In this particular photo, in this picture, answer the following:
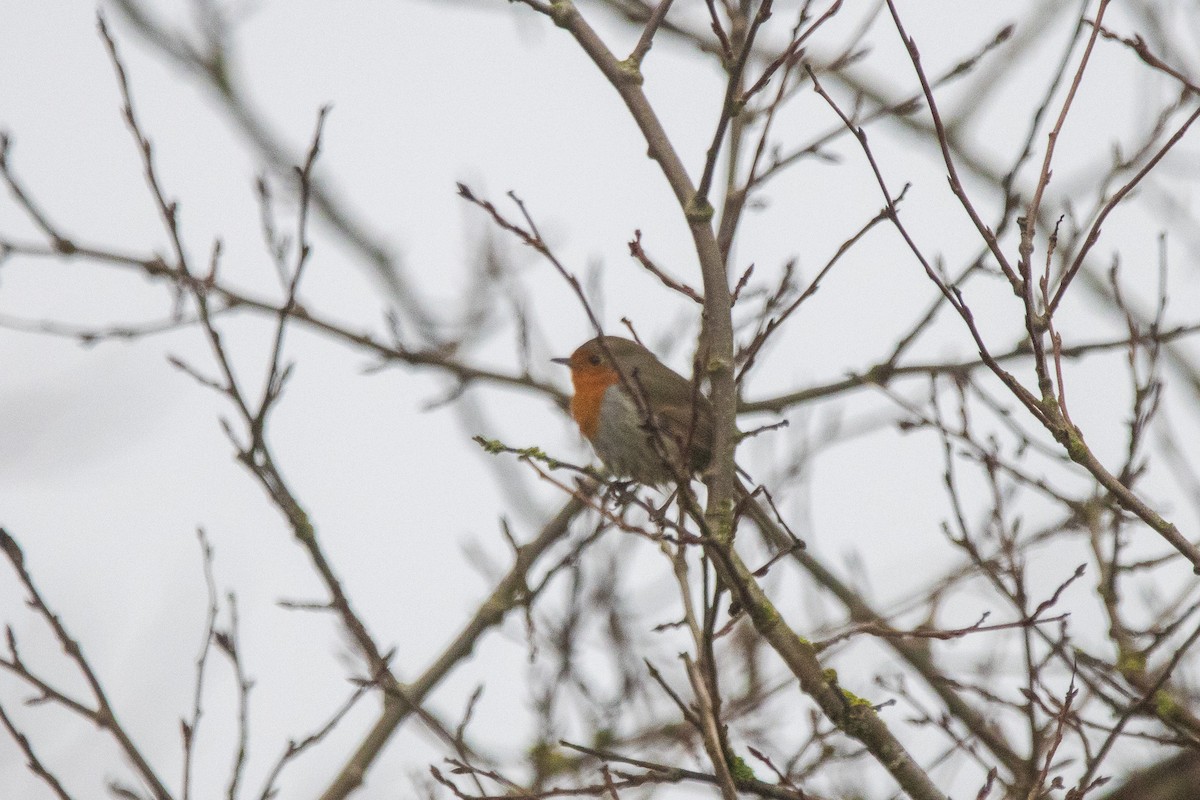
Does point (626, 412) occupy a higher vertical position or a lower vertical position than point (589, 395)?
lower

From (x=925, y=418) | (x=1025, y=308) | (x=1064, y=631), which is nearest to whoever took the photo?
(x=1025, y=308)

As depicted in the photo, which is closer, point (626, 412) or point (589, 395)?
point (626, 412)

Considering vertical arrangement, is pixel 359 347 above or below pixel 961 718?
above

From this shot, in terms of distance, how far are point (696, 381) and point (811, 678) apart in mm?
986

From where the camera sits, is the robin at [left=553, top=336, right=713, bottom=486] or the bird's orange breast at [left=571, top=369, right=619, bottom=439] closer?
the robin at [left=553, top=336, right=713, bottom=486]

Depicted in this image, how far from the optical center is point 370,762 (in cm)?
492

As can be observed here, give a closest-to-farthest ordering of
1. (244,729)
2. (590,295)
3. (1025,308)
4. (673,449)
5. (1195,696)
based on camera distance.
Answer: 1. (1025,308)
2. (244,729)
3. (673,449)
4. (1195,696)
5. (590,295)

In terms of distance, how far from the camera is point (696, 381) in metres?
2.75

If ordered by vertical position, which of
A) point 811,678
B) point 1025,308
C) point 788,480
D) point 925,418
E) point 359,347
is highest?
point 359,347

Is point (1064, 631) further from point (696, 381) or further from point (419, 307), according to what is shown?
point (419, 307)

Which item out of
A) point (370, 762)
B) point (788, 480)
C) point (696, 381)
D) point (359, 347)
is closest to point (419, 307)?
point (359, 347)

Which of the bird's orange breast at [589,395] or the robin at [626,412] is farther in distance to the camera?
the bird's orange breast at [589,395]

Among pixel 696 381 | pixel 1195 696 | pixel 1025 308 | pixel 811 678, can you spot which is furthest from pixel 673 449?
pixel 1195 696

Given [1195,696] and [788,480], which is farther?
[788,480]
